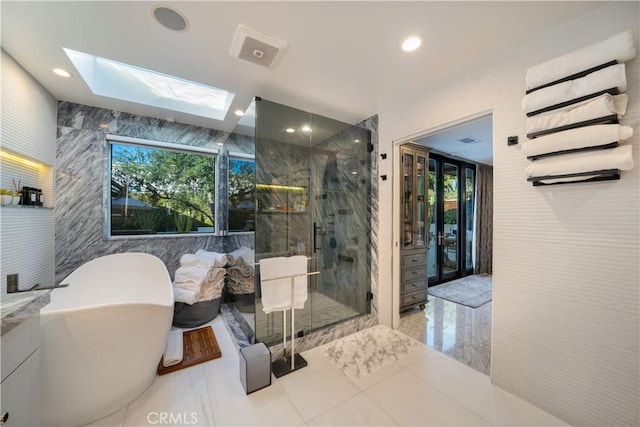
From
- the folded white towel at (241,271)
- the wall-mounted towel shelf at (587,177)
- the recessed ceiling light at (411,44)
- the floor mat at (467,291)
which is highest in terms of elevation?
the recessed ceiling light at (411,44)

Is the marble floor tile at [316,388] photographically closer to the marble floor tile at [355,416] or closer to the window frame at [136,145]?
the marble floor tile at [355,416]

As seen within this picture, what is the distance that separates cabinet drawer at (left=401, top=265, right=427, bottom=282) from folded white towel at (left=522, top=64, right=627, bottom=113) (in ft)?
7.65

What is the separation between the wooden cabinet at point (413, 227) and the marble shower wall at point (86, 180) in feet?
7.23

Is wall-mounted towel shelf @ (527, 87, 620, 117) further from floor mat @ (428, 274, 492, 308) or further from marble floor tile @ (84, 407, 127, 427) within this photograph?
marble floor tile @ (84, 407, 127, 427)

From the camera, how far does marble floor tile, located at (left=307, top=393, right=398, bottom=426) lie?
153cm

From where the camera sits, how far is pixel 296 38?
170 cm

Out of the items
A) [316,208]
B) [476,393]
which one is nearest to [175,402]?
[316,208]

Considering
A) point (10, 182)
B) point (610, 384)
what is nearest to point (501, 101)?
point (610, 384)

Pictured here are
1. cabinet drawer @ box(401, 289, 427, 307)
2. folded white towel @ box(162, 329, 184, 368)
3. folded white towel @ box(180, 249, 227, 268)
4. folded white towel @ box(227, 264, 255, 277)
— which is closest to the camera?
folded white towel @ box(162, 329, 184, 368)

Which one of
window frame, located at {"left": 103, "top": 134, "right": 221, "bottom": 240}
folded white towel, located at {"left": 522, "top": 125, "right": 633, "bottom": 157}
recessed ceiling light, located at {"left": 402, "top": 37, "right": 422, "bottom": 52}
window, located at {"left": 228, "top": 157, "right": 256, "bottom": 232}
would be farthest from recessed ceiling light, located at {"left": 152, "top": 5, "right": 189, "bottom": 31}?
folded white towel, located at {"left": 522, "top": 125, "right": 633, "bottom": 157}

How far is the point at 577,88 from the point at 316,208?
231cm

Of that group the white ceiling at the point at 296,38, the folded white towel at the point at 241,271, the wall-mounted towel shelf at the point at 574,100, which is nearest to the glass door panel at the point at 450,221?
the white ceiling at the point at 296,38

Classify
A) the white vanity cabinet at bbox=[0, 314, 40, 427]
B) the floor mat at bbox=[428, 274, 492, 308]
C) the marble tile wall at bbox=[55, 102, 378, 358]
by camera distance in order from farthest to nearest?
1. the floor mat at bbox=[428, 274, 492, 308]
2. the marble tile wall at bbox=[55, 102, 378, 358]
3. the white vanity cabinet at bbox=[0, 314, 40, 427]

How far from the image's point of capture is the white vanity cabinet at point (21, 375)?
1034 mm
